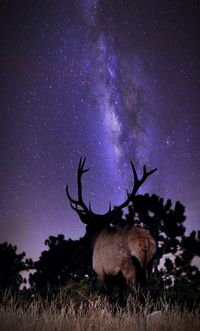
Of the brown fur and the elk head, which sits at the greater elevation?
the elk head

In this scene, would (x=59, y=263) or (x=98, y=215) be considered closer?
(x=98, y=215)

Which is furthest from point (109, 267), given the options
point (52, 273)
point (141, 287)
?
point (52, 273)

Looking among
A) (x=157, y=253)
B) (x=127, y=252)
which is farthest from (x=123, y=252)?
(x=157, y=253)

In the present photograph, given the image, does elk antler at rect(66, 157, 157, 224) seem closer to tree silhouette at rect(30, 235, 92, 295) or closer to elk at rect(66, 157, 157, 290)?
elk at rect(66, 157, 157, 290)

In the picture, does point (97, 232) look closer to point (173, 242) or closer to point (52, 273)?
point (173, 242)

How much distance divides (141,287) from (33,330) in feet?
12.6

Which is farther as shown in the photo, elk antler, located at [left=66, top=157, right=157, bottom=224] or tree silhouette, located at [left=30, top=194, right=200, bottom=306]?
tree silhouette, located at [left=30, top=194, right=200, bottom=306]

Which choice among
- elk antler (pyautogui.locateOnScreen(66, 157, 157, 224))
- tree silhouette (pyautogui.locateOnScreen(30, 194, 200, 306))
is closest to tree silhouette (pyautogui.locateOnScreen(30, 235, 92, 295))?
tree silhouette (pyautogui.locateOnScreen(30, 194, 200, 306))

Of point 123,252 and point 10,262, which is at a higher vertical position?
point 10,262

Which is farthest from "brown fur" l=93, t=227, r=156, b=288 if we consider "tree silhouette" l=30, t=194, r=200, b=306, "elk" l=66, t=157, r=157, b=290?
"tree silhouette" l=30, t=194, r=200, b=306

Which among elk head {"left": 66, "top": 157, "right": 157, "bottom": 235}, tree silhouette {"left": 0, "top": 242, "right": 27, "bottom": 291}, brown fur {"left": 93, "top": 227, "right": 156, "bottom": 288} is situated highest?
tree silhouette {"left": 0, "top": 242, "right": 27, "bottom": 291}

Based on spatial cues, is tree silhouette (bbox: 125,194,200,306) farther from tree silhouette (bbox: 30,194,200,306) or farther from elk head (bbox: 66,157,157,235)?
elk head (bbox: 66,157,157,235)

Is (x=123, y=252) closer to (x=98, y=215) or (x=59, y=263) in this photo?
(x=98, y=215)

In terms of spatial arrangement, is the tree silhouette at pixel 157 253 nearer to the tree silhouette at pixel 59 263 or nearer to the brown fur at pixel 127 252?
the tree silhouette at pixel 59 263
